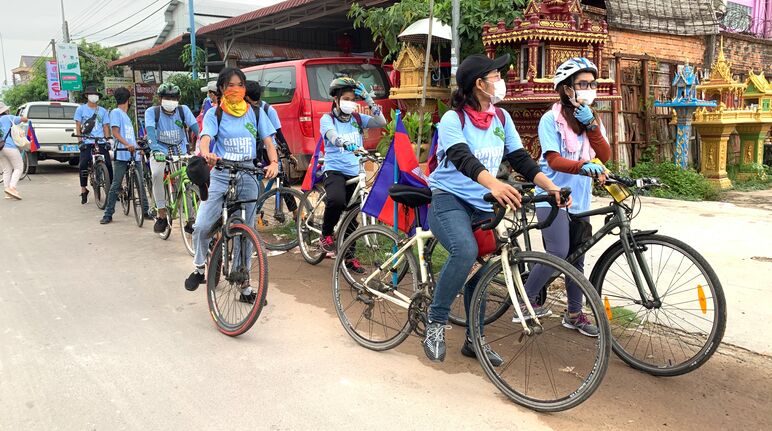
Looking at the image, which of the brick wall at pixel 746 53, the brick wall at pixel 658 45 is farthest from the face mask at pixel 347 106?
the brick wall at pixel 746 53

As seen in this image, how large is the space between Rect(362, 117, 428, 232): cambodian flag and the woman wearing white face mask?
3.64 metres

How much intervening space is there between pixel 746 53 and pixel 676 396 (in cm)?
1173

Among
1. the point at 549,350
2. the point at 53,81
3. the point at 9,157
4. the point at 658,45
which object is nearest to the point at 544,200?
the point at 549,350

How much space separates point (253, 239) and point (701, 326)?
3116 millimetres

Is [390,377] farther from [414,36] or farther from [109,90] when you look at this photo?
[109,90]

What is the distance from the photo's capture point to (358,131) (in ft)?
19.5

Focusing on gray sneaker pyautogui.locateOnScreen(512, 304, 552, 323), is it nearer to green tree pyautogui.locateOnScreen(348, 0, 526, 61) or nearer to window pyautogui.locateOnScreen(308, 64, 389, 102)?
window pyautogui.locateOnScreen(308, 64, 389, 102)

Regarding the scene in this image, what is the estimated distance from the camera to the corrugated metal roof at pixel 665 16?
9828 mm

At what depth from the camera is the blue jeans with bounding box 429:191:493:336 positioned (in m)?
3.34

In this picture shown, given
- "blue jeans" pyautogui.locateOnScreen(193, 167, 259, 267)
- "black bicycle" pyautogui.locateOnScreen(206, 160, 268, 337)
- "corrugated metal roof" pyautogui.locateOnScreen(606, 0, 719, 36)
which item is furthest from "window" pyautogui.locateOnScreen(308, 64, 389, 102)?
"black bicycle" pyautogui.locateOnScreen(206, 160, 268, 337)

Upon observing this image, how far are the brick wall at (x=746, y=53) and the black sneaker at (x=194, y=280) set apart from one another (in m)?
10.7

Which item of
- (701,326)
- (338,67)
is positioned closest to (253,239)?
(701,326)

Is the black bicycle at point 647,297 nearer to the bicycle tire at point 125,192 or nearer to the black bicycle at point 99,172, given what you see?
the bicycle tire at point 125,192

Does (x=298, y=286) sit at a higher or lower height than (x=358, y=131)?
lower
